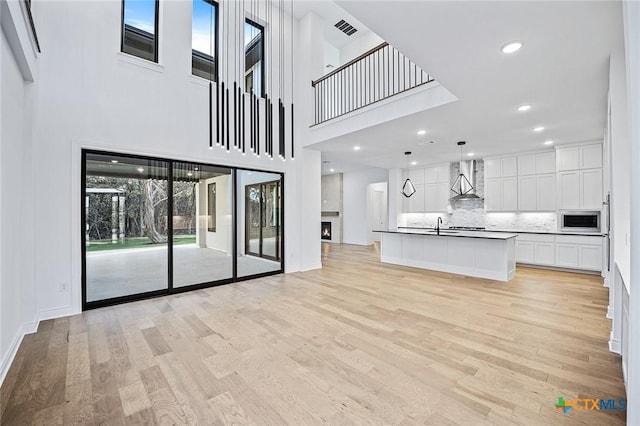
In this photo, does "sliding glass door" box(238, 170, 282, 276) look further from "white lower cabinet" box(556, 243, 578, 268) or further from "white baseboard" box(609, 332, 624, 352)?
"white lower cabinet" box(556, 243, 578, 268)

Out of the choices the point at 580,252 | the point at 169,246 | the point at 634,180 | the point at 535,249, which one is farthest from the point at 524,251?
the point at 169,246

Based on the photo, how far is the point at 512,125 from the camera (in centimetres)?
484

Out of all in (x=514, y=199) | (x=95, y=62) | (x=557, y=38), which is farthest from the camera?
(x=514, y=199)

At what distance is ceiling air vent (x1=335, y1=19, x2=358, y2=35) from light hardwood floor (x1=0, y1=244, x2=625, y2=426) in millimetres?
6978

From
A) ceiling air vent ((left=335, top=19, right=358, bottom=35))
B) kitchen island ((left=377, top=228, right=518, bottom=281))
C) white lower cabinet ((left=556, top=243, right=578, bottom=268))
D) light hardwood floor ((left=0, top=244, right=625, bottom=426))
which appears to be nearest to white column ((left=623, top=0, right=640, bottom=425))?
light hardwood floor ((left=0, top=244, right=625, bottom=426))

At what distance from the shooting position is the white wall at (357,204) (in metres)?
11.1

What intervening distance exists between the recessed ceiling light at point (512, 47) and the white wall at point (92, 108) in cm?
430

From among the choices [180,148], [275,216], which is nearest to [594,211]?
[275,216]

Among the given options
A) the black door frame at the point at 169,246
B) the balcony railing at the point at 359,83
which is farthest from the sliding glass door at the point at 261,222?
the balcony railing at the point at 359,83

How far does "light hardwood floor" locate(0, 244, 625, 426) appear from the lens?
1.86 meters

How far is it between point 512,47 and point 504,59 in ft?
0.71

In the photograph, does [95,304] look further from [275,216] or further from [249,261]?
[275,216]

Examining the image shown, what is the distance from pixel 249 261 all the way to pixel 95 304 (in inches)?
97.0

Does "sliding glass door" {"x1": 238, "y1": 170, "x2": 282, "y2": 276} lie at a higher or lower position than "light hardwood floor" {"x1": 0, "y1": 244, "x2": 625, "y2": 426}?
higher
